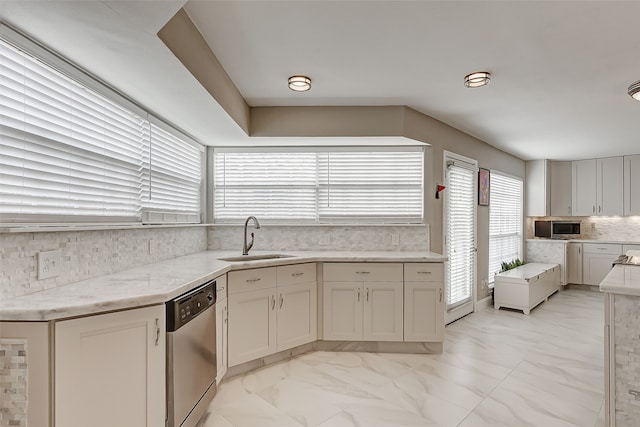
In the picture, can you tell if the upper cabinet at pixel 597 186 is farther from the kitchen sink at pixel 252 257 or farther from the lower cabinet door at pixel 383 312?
the kitchen sink at pixel 252 257

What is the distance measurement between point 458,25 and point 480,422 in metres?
2.35

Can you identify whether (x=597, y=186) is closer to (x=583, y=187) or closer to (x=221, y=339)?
(x=583, y=187)

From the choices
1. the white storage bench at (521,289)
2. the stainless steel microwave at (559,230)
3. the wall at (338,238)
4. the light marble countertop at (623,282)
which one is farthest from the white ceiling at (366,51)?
the stainless steel microwave at (559,230)

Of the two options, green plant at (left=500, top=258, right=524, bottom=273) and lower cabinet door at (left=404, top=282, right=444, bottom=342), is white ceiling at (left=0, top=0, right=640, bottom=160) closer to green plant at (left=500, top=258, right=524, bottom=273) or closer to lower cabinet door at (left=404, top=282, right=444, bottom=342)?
lower cabinet door at (left=404, top=282, right=444, bottom=342)

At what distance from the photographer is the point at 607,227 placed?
Answer: 6.52 meters

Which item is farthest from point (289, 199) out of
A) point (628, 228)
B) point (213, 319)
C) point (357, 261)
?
point (628, 228)

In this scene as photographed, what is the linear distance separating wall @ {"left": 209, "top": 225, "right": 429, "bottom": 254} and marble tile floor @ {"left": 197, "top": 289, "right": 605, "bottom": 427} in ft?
3.57

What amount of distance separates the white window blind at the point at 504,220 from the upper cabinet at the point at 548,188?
1.16 feet

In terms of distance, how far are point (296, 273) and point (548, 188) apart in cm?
550

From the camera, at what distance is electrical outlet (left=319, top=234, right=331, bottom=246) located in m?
3.96

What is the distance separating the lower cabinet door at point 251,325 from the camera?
279 centimetres

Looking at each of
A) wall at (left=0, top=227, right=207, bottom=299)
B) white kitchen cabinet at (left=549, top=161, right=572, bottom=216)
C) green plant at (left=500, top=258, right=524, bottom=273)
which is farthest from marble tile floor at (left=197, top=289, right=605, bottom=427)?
white kitchen cabinet at (left=549, top=161, right=572, bottom=216)

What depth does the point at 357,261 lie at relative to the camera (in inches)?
131

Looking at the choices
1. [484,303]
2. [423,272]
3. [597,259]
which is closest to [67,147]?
[423,272]
